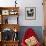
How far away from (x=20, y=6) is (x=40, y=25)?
1.06 m

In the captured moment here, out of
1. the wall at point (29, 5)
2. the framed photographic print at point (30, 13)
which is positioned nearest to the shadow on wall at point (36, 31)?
the wall at point (29, 5)

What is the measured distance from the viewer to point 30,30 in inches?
231

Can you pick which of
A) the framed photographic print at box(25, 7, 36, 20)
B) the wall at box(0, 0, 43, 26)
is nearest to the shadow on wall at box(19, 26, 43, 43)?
the wall at box(0, 0, 43, 26)

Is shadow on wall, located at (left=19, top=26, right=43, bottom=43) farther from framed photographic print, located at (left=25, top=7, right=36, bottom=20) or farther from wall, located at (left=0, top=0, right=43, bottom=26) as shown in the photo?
framed photographic print, located at (left=25, top=7, right=36, bottom=20)

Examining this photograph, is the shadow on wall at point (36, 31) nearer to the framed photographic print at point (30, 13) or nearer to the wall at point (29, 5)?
the wall at point (29, 5)

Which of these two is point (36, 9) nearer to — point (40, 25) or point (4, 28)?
point (40, 25)

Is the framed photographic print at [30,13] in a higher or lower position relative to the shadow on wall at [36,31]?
higher

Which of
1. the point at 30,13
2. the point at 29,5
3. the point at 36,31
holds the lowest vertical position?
the point at 36,31

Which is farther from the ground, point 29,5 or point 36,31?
point 29,5

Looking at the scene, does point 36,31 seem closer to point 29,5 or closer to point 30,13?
point 30,13

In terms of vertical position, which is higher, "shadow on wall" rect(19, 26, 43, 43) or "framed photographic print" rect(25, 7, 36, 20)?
"framed photographic print" rect(25, 7, 36, 20)

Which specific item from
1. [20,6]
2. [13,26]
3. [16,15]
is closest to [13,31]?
[13,26]

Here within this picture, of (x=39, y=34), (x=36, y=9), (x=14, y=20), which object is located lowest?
(x=39, y=34)

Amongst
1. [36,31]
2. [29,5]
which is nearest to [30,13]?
[29,5]
